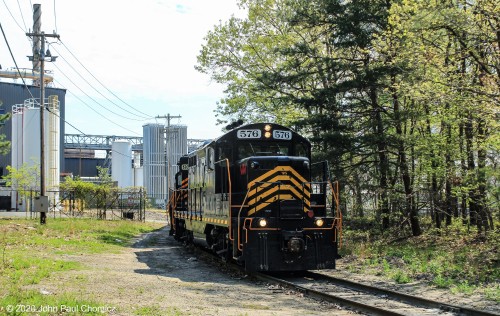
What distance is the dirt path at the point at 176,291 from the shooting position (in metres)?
8.29

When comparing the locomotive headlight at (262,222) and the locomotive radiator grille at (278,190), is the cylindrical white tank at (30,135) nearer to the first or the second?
the locomotive radiator grille at (278,190)

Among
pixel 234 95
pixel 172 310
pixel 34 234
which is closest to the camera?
pixel 172 310

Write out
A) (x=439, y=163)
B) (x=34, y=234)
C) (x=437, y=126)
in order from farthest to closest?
(x=34, y=234) → (x=437, y=126) → (x=439, y=163)

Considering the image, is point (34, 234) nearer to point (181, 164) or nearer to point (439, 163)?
point (181, 164)

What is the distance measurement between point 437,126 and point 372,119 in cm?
277

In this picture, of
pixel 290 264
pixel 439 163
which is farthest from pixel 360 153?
pixel 290 264

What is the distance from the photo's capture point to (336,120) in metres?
18.6

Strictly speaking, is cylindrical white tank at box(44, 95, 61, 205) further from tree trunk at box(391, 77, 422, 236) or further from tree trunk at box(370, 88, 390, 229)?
tree trunk at box(391, 77, 422, 236)

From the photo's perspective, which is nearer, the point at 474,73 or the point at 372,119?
the point at 474,73

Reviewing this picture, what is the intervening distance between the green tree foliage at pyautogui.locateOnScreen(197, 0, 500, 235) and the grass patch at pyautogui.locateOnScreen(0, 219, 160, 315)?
978 cm

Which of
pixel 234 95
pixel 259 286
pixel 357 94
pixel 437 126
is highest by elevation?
pixel 234 95

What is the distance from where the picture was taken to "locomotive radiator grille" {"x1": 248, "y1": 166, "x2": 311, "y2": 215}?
1245 cm

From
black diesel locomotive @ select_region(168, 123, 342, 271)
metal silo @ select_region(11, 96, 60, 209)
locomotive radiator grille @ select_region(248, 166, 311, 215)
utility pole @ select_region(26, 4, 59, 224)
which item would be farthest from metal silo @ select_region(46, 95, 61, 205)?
locomotive radiator grille @ select_region(248, 166, 311, 215)

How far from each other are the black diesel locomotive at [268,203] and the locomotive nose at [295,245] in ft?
0.08
